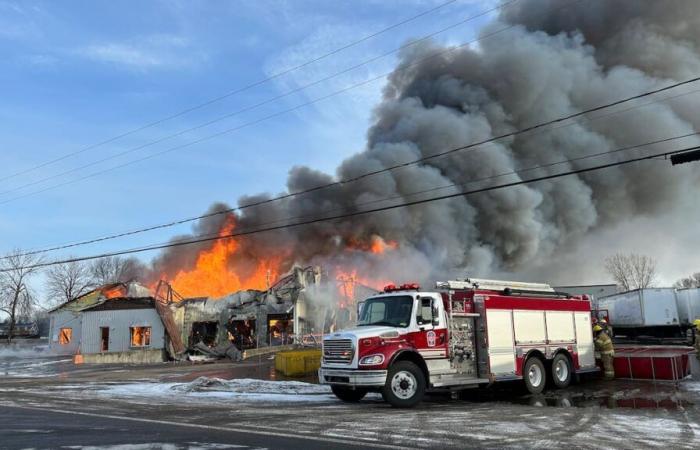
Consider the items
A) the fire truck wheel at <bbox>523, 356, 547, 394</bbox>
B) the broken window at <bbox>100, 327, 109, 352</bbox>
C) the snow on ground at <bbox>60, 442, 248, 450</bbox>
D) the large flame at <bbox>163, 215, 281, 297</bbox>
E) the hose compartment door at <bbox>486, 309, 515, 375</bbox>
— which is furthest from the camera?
the large flame at <bbox>163, 215, 281, 297</bbox>

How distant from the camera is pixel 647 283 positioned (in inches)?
2414

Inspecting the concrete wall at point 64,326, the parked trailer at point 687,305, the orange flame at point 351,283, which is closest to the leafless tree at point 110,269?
the concrete wall at point 64,326


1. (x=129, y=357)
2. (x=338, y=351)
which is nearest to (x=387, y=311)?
(x=338, y=351)

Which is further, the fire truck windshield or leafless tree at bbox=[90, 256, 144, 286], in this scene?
leafless tree at bbox=[90, 256, 144, 286]

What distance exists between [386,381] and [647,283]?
61260 millimetres

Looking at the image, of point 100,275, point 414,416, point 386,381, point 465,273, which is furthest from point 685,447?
point 100,275

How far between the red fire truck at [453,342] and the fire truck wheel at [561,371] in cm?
2

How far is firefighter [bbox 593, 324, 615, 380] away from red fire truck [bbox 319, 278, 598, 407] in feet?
2.48

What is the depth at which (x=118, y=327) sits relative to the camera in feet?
102

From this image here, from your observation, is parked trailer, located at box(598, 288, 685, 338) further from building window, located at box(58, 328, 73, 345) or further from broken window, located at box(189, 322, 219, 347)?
building window, located at box(58, 328, 73, 345)

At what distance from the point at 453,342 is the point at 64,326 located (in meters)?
34.0

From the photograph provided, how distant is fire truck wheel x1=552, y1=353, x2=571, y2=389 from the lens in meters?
12.2

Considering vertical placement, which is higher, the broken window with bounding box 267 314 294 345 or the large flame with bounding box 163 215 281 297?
the large flame with bounding box 163 215 281 297

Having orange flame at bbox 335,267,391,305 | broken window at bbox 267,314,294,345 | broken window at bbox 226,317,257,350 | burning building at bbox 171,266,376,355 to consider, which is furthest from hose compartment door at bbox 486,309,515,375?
broken window at bbox 226,317,257,350
